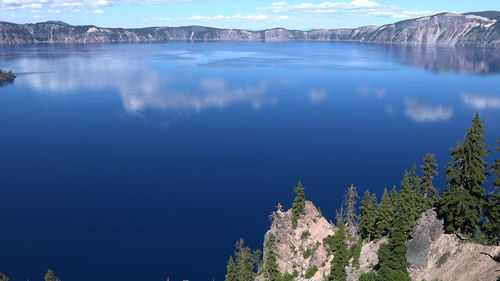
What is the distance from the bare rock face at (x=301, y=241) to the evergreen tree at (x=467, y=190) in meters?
17.9

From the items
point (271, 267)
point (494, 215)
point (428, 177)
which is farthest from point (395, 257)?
point (271, 267)

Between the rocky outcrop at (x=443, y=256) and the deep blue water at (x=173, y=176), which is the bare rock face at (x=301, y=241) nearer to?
the rocky outcrop at (x=443, y=256)

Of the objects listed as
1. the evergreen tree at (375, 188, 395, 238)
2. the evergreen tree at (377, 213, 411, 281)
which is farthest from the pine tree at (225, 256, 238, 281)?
the evergreen tree at (377, 213, 411, 281)

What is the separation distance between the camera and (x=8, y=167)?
128 metres

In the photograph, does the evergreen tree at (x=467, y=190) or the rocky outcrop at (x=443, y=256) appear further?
the evergreen tree at (x=467, y=190)

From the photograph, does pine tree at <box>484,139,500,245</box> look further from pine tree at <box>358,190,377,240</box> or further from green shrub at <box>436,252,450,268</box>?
pine tree at <box>358,190,377,240</box>

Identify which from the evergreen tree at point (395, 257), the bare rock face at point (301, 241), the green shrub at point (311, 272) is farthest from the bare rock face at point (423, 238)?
the green shrub at point (311, 272)

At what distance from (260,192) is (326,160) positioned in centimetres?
3393

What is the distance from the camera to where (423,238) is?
40.3 meters

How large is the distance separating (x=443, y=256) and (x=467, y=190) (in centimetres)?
837

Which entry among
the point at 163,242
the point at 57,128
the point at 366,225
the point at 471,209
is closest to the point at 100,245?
the point at 163,242

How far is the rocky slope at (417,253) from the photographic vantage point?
35.6 m

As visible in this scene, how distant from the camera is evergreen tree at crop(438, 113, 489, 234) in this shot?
1555 inches

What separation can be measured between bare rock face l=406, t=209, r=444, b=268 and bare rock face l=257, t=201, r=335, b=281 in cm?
1332
